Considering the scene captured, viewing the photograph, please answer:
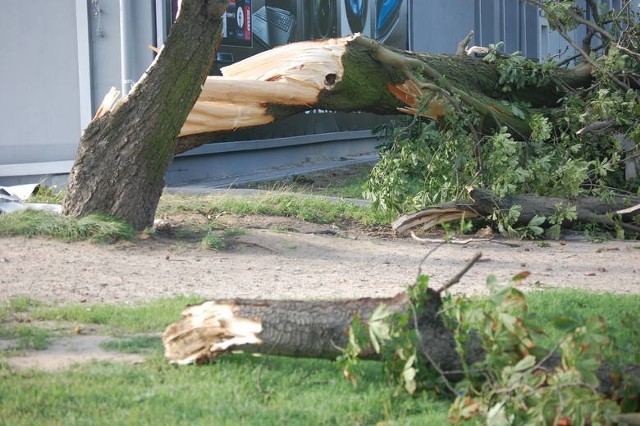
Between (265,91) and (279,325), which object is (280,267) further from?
(279,325)

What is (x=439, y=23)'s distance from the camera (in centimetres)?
2267

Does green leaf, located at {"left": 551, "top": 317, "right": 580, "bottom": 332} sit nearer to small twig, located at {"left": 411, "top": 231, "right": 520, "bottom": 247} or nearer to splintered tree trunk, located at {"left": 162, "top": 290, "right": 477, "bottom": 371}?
splintered tree trunk, located at {"left": 162, "top": 290, "right": 477, "bottom": 371}

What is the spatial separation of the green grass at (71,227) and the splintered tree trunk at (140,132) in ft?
0.55

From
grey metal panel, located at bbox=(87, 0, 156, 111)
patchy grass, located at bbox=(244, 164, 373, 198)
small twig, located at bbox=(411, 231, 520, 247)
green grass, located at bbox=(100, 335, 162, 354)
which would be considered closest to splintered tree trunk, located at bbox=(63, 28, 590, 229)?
small twig, located at bbox=(411, 231, 520, 247)

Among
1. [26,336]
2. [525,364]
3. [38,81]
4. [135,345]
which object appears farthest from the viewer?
[38,81]

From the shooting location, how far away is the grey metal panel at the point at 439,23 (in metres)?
21.6

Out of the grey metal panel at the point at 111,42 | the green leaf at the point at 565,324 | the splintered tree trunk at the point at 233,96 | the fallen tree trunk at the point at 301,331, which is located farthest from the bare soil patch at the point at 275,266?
the grey metal panel at the point at 111,42

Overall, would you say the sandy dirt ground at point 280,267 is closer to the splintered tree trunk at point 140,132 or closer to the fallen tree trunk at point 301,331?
the splintered tree trunk at point 140,132

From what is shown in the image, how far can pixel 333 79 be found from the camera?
399 inches

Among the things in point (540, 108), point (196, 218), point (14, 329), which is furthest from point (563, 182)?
point (14, 329)

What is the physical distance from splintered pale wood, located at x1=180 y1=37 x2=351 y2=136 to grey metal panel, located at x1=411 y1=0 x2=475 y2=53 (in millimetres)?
11287

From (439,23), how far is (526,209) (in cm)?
1365

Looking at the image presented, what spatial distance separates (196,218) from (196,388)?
5.62 metres

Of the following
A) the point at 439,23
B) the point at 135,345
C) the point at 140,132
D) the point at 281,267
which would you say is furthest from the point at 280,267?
the point at 439,23
